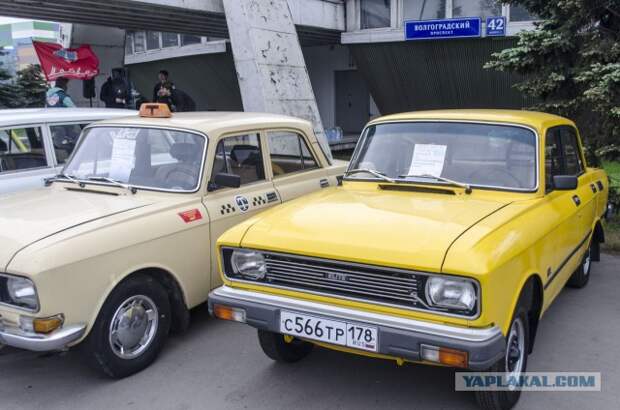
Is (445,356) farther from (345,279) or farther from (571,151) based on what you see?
(571,151)

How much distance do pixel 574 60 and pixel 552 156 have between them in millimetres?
4350

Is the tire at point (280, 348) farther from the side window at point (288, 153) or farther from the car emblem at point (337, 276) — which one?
the side window at point (288, 153)

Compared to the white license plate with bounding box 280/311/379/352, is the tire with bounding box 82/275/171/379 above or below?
below

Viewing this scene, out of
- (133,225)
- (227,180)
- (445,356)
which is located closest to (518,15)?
(227,180)

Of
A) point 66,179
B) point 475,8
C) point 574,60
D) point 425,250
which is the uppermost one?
point 475,8

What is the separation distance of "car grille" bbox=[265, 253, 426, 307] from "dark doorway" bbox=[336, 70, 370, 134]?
52.0 ft

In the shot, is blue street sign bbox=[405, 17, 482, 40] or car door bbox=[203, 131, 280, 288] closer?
car door bbox=[203, 131, 280, 288]

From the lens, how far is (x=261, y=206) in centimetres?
507

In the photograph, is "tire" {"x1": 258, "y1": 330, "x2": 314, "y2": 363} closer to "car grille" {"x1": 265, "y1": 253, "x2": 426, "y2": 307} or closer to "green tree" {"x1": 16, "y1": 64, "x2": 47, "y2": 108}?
"car grille" {"x1": 265, "y1": 253, "x2": 426, "y2": 307}

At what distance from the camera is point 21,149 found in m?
6.09

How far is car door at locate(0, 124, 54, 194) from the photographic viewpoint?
5902mm

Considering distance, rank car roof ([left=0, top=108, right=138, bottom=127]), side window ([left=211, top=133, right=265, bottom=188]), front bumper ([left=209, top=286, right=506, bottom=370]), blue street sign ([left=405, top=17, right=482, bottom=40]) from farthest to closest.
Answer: blue street sign ([left=405, top=17, right=482, bottom=40])
car roof ([left=0, top=108, right=138, bottom=127])
side window ([left=211, top=133, right=265, bottom=188])
front bumper ([left=209, top=286, right=506, bottom=370])

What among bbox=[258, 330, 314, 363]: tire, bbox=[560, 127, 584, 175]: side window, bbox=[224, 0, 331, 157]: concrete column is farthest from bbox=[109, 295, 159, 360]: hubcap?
bbox=[224, 0, 331, 157]: concrete column

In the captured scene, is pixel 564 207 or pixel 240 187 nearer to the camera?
pixel 564 207
